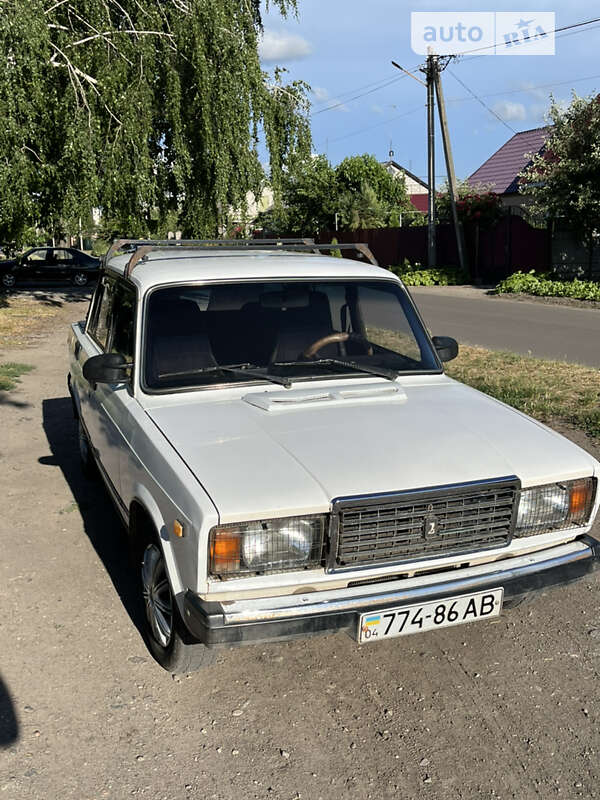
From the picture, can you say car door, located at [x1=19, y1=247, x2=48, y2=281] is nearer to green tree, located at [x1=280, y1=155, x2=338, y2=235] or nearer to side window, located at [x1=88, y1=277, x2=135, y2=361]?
green tree, located at [x1=280, y1=155, x2=338, y2=235]

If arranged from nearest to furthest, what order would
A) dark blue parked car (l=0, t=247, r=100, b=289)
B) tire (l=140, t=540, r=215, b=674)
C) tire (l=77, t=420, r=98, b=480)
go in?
1. tire (l=140, t=540, r=215, b=674)
2. tire (l=77, t=420, r=98, b=480)
3. dark blue parked car (l=0, t=247, r=100, b=289)

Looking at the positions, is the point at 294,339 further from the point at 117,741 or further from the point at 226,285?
the point at 117,741

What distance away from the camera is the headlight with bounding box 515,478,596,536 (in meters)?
3.27

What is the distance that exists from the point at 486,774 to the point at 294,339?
237cm

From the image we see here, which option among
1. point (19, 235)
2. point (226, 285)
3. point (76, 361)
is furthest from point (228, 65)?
point (226, 285)

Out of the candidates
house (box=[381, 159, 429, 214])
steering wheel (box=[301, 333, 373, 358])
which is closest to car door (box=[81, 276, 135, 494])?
steering wheel (box=[301, 333, 373, 358])

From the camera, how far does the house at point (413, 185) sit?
216 feet

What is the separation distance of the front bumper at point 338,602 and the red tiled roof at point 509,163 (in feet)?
102

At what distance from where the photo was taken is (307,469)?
10.0 feet

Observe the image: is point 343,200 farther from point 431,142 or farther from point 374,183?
point 431,142

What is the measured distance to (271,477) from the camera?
9.82 feet

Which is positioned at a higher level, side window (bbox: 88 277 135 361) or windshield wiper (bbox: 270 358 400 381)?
side window (bbox: 88 277 135 361)

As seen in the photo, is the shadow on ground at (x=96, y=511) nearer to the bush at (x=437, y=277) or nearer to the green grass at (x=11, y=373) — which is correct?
the green grass at (x=11, y=373)

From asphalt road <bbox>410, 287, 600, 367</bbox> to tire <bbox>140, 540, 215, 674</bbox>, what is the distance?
334 inches
